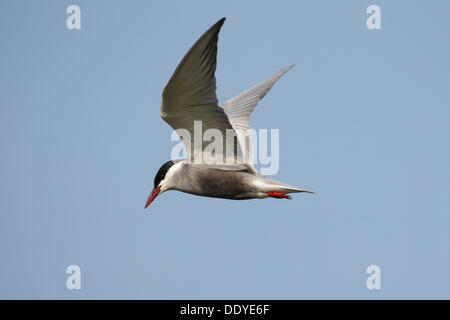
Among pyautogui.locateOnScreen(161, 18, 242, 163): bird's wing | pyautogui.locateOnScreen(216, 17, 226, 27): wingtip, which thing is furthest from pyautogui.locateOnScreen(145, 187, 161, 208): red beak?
pyautogui.locateOnScreen(216, 17, 226, 27): wingtip

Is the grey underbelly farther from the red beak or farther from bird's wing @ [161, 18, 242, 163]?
the red beak

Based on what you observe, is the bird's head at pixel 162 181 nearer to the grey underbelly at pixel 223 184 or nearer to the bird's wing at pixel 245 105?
the grey underbelly at pixel 223 184

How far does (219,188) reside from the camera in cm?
670

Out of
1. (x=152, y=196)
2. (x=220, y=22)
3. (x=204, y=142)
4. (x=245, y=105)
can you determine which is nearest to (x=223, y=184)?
(x=204, y=142)

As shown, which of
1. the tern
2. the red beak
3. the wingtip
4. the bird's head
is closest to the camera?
the wingtip

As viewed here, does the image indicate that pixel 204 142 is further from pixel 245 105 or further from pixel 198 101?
pixel 245 105

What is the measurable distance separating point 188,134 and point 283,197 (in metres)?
1.33

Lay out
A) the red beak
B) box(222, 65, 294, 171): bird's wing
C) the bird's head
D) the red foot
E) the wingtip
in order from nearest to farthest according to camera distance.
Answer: the wingtip → the red foot → the bird's head → the red beak → box(222, 65, 294, 171): bird's wing

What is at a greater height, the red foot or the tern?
the tern

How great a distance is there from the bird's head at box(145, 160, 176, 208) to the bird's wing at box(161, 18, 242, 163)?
1.03 ft

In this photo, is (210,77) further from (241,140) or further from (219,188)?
(241,140)

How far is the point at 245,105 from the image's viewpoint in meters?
8.16

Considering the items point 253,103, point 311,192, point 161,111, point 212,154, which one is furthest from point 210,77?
point 253,103

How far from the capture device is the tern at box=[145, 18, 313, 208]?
546 centimetres
